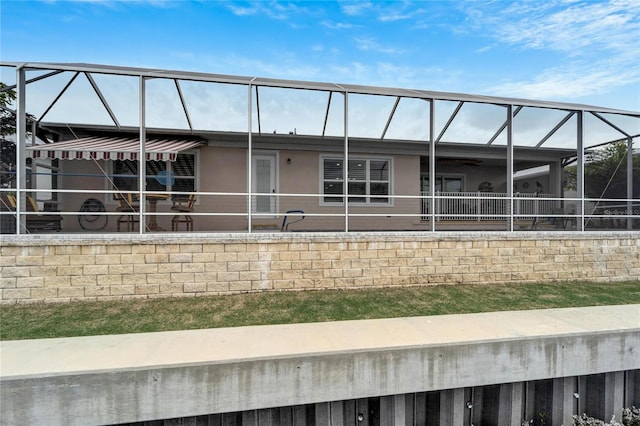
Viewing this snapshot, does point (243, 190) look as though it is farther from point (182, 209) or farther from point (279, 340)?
point (279, 340)

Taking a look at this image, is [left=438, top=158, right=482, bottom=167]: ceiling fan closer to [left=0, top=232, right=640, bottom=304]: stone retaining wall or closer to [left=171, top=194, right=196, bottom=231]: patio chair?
[left=0, top=232, right=640, bottom=304]: stone retaining wall

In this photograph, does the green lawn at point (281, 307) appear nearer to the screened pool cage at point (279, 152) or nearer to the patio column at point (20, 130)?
the screened pool cage at point (279, 152)

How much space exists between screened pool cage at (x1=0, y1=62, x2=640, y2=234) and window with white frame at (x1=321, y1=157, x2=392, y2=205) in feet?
0.14

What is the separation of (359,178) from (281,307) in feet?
19.0

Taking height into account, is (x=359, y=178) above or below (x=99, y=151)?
below

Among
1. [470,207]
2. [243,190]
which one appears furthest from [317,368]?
[470,207]

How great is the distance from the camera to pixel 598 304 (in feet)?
15.2

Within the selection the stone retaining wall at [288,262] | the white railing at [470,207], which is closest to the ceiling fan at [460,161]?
the white railing at [470,207]

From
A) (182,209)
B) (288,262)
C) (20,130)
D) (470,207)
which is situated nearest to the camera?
(20,130)

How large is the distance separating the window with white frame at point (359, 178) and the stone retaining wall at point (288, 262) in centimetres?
380

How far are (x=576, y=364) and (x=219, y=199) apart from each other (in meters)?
7.74

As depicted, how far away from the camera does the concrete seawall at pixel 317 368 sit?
7.89ft

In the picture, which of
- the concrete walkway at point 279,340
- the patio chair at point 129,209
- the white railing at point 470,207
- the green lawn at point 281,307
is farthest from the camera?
the white railing at point 470,207

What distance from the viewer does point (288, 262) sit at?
5.41 meters
